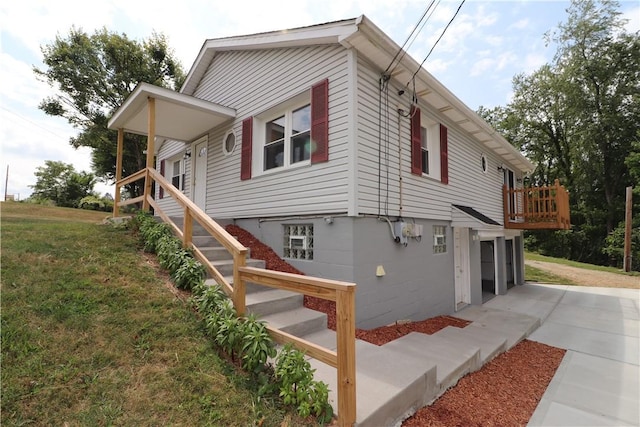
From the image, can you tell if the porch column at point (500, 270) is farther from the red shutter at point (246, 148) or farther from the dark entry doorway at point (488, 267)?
the red shutter at point (246, 148)

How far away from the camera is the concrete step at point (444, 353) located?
10.7 ft

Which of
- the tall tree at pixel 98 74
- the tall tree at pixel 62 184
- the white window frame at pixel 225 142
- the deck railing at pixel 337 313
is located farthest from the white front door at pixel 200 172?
the tall tree at pixel 62 184

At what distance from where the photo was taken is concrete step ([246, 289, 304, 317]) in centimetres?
360

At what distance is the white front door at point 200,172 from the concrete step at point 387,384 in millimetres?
6736

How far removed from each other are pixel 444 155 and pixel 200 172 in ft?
22.2

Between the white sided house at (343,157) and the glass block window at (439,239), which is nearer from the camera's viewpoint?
the white sided house at (343,157)

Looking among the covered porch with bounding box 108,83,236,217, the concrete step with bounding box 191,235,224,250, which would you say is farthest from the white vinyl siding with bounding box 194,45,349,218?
the concrete step with bounding box 191,235,224,250

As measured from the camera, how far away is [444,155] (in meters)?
7.25

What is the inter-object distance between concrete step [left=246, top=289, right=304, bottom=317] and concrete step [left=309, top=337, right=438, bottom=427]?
1.02 metres

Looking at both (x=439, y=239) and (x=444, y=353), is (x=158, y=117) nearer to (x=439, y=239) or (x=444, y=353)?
(x=439, y=239)

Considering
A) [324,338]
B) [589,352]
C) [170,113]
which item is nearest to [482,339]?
[589,352]

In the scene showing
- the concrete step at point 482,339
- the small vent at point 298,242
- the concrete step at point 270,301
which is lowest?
the concrete step at point 482,339

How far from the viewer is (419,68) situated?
17.8ft

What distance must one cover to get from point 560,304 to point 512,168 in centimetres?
626
